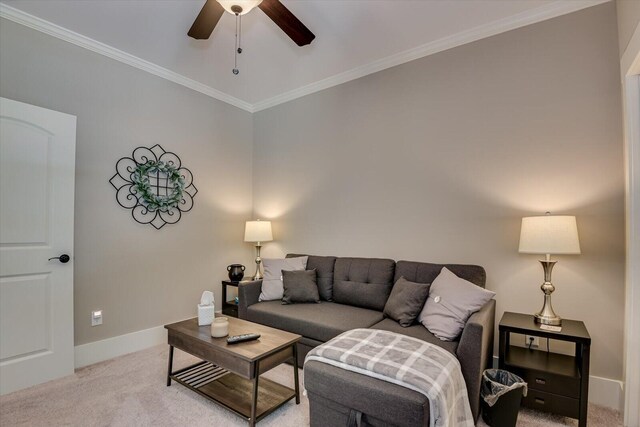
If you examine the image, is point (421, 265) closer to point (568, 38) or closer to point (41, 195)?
point (568, 38)

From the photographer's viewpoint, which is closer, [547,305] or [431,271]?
[547,305]

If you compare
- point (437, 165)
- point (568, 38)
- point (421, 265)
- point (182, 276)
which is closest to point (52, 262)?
point (182, 276)

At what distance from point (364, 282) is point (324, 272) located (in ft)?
1.55

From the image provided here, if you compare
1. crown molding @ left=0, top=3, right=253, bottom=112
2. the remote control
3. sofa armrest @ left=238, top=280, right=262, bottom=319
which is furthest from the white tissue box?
crown molding @ left=0, top=3, right=253, bottom=112

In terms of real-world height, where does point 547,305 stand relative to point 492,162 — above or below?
below

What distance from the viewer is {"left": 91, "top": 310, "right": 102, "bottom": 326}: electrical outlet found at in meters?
2.86

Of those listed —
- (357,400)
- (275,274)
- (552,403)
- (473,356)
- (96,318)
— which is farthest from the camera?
(275,274)

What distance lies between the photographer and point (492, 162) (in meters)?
2.61

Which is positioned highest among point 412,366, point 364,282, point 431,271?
point 431,271

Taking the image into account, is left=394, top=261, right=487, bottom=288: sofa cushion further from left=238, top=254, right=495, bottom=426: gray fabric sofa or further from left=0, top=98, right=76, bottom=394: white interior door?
left=0, top=98, right=76, bottom=394: white interior door

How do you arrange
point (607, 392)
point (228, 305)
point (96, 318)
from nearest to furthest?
point (607, 392) → point (96, 318) → point (228, 305)

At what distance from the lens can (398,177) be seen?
311cm

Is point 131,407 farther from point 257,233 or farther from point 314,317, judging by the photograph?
point 257,233

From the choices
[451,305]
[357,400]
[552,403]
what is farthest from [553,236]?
[357,400]
